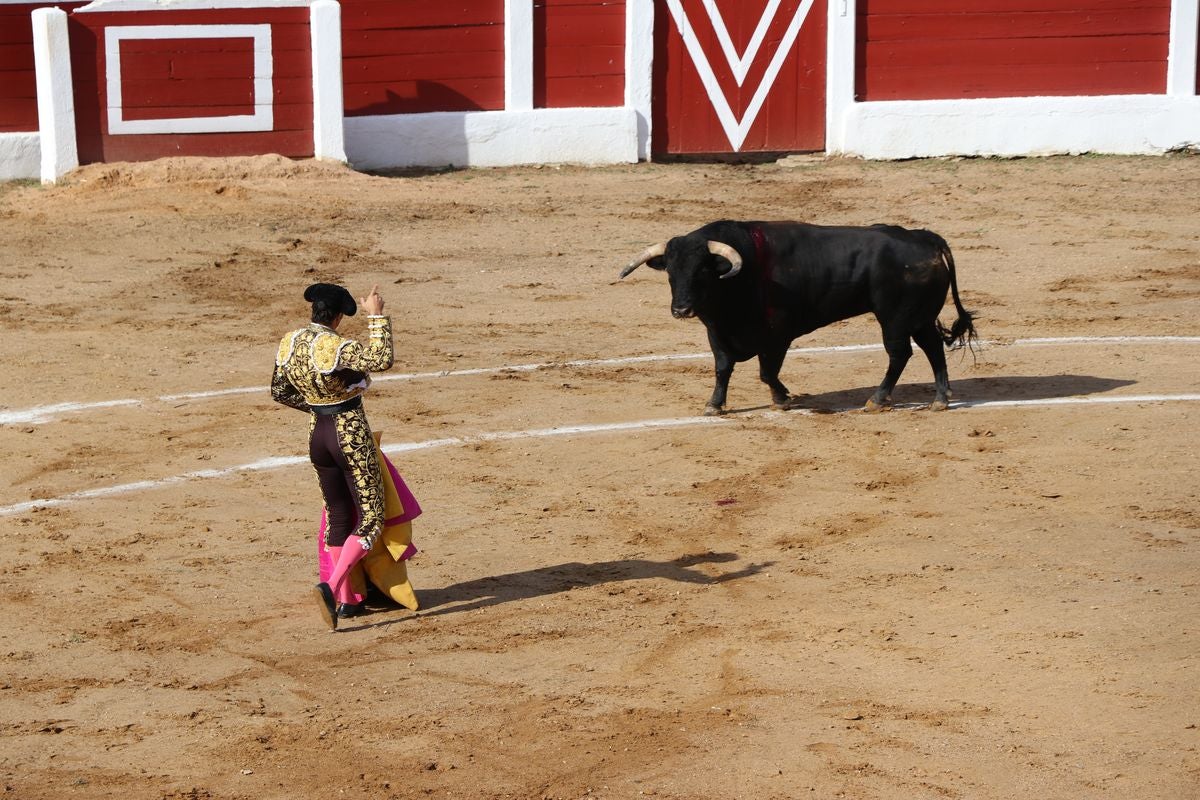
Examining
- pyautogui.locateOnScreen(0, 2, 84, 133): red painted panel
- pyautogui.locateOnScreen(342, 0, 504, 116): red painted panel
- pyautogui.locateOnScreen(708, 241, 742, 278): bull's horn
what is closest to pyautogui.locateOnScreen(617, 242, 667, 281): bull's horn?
pyautogui.locateOnScreen(708, 241, 742, 278): bull's horn

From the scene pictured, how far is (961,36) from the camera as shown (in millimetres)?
16344

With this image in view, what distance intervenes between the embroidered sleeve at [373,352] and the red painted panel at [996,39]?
11.5 m

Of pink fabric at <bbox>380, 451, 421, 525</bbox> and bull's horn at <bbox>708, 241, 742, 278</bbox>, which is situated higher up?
bull's horn at <bbox>708, 241, 742, 278</bbox>

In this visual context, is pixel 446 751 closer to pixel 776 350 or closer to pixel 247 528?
pixel 247 528

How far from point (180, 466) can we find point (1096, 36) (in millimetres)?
11416

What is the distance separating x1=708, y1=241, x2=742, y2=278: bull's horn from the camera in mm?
8555

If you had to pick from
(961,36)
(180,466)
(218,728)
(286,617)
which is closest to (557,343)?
(180,466)

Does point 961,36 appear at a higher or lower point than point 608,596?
higher

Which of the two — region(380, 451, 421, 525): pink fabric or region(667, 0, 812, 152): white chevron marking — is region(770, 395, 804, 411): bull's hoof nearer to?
region(380, 451, 421, 525): pink fabric

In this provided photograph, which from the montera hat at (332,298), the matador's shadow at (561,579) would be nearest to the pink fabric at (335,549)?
the matador's shadow at (561,579)

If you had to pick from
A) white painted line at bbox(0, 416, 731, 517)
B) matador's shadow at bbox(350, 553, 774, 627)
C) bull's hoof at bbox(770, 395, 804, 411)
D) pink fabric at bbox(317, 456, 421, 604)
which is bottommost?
matador's shadow at bbox(350, 553, 774, 627)

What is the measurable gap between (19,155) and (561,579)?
10.0 meters

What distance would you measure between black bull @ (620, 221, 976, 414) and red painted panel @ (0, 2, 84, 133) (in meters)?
8.15

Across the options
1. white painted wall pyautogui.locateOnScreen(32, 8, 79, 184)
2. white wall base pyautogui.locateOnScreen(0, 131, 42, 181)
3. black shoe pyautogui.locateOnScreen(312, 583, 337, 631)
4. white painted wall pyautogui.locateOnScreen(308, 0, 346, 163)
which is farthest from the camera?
white painted wall pyautogui.locateOnScreen(308, 0, 346, 163)
